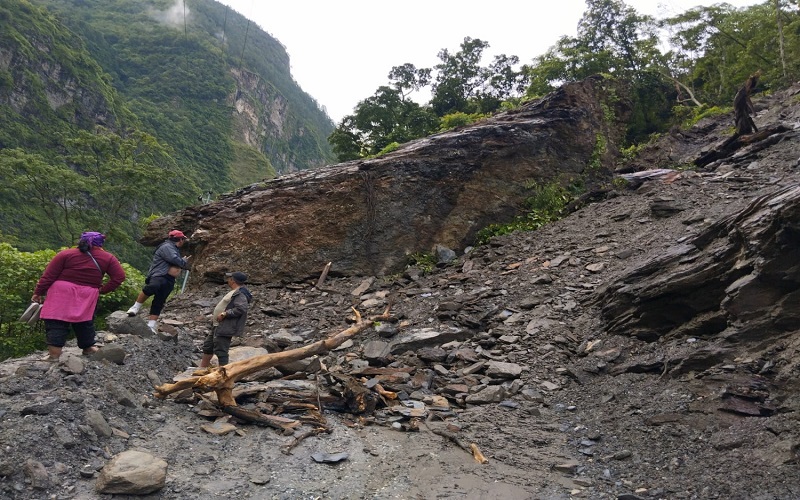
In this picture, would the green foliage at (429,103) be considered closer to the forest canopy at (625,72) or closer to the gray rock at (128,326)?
the forest canopy at (625,72)

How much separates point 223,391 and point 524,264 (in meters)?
7.23

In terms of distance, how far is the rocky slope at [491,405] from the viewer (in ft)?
14.1

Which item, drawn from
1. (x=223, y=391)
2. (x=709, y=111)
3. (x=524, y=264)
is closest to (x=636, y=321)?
(x=524, y=264)

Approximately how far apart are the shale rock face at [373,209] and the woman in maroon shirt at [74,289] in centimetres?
656

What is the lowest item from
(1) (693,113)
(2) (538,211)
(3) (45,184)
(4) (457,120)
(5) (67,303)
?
(2) (538,211)

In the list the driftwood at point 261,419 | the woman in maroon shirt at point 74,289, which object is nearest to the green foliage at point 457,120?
the woman in maroon shirt at point 74,289

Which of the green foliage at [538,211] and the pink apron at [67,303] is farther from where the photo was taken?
the green foliage at [538,211]

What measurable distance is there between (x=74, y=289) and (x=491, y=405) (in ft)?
17.0

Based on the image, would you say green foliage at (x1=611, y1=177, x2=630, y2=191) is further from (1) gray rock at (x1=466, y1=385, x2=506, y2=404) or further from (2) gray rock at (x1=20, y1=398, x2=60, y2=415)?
(2) gray rock at (x1=20, y1=398, x2=60, y2=415)

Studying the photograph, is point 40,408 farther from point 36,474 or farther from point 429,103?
point 429,103

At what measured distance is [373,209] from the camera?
1306 cm

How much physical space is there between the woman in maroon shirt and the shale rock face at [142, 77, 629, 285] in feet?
21.5

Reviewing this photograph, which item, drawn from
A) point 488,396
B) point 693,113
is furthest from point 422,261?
point 693,113

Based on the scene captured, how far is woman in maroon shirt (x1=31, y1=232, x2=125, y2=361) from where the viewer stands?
538 centimetres
